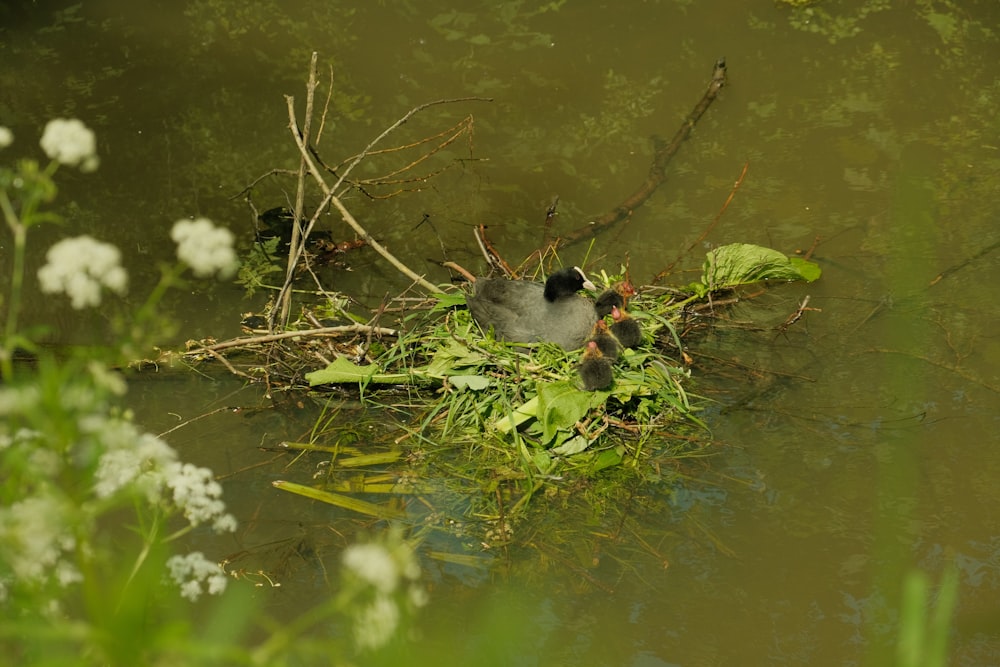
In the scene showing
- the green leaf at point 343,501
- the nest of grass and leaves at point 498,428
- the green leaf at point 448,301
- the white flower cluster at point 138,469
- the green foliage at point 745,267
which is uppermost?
the white flower cluster at point 138,469

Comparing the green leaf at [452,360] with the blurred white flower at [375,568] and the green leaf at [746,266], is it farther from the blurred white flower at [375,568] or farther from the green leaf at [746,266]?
the blurred white flower at [375,568]

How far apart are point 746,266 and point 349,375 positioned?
2272 millimetres

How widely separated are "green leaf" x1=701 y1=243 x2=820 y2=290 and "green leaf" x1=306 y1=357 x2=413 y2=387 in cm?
178

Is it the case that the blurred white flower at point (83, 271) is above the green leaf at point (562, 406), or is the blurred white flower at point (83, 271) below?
above

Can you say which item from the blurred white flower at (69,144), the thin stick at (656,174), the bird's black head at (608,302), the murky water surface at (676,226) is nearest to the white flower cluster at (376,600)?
the murky water surface at (676,226)

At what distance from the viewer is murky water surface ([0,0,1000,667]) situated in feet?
13.8

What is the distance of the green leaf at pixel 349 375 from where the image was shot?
5.24m

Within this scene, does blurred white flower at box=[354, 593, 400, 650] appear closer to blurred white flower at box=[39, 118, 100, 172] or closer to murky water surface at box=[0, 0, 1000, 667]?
murky water surface at box=[0, 0, 1000, 667]

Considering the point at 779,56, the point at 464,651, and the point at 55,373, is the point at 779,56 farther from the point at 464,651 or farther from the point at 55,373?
the point at 55,373

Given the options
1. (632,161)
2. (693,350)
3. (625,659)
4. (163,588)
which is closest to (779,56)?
(632,161)

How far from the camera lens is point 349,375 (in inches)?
207

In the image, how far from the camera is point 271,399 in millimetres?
5402

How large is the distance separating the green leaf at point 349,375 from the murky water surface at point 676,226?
0.19 metres

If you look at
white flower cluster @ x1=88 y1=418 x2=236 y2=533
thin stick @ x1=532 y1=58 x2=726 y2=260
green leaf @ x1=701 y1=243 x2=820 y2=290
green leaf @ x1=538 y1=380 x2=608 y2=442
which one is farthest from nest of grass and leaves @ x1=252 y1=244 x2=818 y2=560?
white flower cluster @ x1=88 y1=418 x2=236 y2=533
